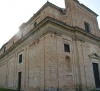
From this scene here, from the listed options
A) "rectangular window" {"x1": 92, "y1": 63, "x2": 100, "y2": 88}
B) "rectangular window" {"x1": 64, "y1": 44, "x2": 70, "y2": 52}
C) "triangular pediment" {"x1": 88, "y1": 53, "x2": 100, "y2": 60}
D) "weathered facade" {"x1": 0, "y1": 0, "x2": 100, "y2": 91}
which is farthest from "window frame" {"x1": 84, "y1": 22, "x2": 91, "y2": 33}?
"rectangular window" {"x1": 64, "y1": 44, "x2": 70, "y2": 52}

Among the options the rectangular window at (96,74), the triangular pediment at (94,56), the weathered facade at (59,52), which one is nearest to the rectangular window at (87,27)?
the weathered facade at (59,52)

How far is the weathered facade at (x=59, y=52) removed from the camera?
12273mm

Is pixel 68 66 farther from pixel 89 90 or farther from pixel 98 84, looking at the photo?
pixel 98 84

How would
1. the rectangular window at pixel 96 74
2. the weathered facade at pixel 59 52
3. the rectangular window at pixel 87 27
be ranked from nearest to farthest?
1. the weathered facade at pixel 59 52
2. the rectangular window at pixel 96 74
3. the rectangular window at pixel 87 27

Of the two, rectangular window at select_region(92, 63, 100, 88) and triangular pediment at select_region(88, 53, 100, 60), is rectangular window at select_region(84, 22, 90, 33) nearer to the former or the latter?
triangular pediment at select_region(88, 53, 100, 60)

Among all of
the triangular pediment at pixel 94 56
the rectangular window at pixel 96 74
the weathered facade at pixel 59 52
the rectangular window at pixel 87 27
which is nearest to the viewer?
the weathered facade at pixel 59 52

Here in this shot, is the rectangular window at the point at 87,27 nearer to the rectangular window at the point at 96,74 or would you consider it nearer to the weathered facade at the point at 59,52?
the weathered facade at the point at 59,52

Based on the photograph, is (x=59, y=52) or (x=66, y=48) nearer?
(x=59, y=52)

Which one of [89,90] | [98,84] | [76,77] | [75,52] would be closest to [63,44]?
[75,52]

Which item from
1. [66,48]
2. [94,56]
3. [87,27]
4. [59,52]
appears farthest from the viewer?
[87,27]

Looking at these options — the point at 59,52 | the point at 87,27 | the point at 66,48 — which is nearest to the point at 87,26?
the point at 87,27

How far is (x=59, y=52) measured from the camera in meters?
12.9

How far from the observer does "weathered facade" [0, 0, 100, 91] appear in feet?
40.3

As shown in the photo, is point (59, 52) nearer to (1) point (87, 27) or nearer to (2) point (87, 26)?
(1) point (87, 27)
